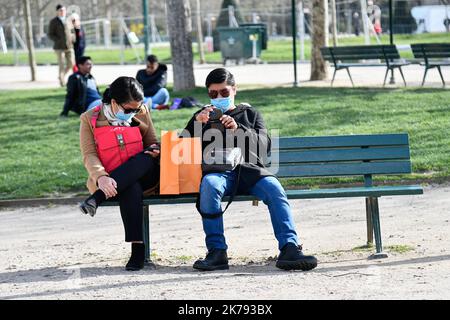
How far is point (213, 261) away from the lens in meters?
7.62

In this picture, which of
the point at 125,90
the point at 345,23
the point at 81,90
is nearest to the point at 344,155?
the point at 125,90

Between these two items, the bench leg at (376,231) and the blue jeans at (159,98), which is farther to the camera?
the blue jeans at (159,98)

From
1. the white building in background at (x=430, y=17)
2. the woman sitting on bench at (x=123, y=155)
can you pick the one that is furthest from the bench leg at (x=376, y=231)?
the white building in background at (x=430, y=17)

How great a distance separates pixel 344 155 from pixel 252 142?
0.83m

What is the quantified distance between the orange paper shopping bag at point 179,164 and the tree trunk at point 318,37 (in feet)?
44.4

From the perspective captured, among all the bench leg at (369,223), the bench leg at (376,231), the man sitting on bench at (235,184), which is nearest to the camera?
the man sitting on bench at (235,184)

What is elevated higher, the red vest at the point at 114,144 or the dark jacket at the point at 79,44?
the red vest at the point at 114,144

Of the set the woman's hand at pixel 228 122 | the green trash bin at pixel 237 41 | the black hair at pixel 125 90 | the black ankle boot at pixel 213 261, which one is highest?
the black hair at pixel 125 90

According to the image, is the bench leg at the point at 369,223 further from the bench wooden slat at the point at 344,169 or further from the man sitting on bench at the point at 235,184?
the man sitting on bench at the point at 235,184

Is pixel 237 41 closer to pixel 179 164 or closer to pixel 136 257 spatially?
pixel 179 164

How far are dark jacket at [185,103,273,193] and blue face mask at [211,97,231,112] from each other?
46 millimetres

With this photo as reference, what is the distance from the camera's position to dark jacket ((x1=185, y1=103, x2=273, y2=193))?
782 cm

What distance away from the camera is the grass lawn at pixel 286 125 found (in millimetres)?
11812
